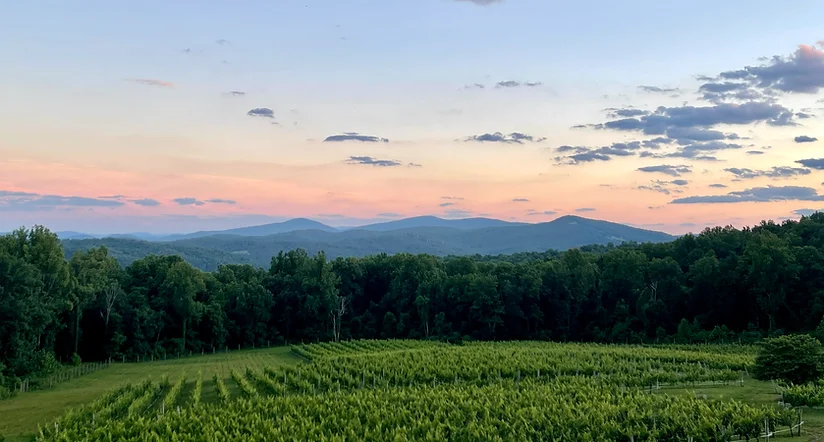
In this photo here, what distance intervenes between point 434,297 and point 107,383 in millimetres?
37685

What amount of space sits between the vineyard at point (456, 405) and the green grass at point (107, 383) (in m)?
2.04

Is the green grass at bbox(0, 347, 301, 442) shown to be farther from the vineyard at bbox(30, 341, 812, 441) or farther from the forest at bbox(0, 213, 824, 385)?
the forest at bbox(0, 213, 824, 385)

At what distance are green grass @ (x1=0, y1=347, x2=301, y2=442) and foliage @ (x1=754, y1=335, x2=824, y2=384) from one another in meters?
28.9

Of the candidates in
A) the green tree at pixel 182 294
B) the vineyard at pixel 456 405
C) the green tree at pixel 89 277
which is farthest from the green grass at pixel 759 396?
the green tree at pixel 182 294

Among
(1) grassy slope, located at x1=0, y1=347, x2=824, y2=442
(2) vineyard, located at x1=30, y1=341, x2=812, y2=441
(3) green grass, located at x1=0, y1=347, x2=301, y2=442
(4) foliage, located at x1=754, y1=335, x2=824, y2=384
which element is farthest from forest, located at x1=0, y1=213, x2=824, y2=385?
(4) foliage, located at x1=754, y1=335, x2=824, y2=384

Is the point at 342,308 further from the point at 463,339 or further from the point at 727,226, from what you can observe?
the point at 727,226

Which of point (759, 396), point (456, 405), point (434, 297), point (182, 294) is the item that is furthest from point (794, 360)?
point (182, 294)

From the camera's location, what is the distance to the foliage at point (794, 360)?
27.0 metres

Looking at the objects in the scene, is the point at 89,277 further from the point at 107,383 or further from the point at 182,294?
the point at 107,383

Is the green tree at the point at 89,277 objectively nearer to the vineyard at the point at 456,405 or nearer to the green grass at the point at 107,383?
the green grass at the point at 107,383

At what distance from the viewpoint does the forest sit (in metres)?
54.6

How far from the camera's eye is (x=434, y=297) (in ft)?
235

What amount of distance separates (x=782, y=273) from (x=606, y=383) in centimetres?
3452

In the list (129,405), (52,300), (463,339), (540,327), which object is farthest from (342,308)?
(129,405)
